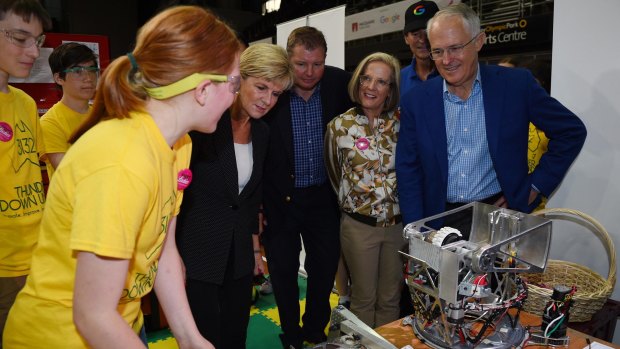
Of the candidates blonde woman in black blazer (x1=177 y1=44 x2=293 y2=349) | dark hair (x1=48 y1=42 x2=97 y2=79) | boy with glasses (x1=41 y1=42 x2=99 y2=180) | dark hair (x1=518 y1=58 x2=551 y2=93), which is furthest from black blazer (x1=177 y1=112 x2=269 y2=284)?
dark hair (x1=518 y1=58 x2=551 y2=93)

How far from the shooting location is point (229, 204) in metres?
2.02

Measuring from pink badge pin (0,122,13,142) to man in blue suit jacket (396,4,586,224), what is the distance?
1.74m

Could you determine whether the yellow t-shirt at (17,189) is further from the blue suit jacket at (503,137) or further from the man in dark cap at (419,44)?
the man in dark cap at (419,44)

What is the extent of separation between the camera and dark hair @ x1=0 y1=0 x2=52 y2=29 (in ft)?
5.59

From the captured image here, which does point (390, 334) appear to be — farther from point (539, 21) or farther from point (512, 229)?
point (539, 21)

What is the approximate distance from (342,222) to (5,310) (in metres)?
1.63

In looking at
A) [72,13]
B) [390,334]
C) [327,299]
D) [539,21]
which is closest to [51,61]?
[327,299]

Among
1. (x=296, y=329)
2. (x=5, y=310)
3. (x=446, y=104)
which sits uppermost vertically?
(x=446, y=104)

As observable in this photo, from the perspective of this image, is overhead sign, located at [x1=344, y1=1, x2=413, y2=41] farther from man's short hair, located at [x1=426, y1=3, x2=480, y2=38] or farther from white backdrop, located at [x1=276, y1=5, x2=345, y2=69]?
man's short hair, located at [x1=426, y1=3, x2=480, y2=38]

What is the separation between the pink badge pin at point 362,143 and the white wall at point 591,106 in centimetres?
121

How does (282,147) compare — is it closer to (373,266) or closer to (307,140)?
(307,140)

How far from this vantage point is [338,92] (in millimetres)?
2795

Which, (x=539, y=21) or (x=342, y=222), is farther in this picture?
(x=539, y=21)

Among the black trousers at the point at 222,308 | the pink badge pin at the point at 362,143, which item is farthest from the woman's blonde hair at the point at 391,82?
the black trousers at the point at 222,308
